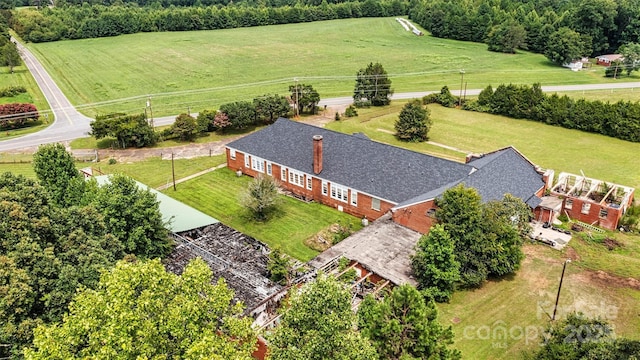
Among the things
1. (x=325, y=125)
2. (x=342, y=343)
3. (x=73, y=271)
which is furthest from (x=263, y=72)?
(x=342, y=343)

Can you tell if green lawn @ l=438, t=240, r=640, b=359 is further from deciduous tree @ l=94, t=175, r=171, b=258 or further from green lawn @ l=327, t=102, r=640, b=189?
green lawn @ l=327, t=102, r=640, b=189

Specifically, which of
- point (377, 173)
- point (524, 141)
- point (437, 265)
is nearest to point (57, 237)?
point (437, 265)

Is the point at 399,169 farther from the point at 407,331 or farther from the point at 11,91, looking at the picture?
the point at 11,91

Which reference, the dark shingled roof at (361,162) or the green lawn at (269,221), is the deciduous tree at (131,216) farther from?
the dark shingled roof at (361,162)

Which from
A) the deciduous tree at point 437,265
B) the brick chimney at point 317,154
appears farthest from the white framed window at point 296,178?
the deciduous tree at point 437,265

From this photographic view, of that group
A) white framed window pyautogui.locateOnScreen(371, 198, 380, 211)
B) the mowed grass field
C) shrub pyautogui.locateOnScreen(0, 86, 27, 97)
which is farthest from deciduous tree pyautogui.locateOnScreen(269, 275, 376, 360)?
shrub pyautogui.locateOnScreen(0, 86, 27, 97)

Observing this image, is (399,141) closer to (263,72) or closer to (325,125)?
(325,125)
